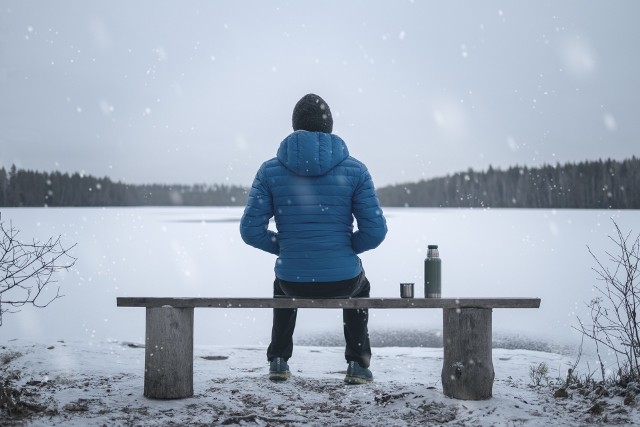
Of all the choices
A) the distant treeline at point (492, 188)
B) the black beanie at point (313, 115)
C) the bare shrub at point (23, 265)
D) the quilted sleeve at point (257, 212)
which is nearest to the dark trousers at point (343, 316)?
the quilted sleeve at point (257, 212)

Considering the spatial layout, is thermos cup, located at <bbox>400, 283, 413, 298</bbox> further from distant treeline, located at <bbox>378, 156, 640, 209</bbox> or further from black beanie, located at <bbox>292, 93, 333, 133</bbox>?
distant treeline, located at <bbox>378, 156, 640, 209</bbox>

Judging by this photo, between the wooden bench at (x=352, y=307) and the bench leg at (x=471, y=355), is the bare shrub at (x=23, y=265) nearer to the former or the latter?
the wooden bench at (x=352, y=307)

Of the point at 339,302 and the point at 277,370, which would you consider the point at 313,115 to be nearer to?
the point at 339,302

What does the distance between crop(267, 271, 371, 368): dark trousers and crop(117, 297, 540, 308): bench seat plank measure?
0.94 feet

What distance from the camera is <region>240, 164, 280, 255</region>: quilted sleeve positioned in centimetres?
464

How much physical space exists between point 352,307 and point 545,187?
100 meters

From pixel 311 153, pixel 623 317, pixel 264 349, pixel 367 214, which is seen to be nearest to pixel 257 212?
pixel 311 153

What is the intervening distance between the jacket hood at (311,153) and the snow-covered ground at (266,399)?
1755 millimetres

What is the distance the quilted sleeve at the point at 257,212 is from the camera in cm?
464

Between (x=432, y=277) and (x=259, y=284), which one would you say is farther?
(x=259, y=284)

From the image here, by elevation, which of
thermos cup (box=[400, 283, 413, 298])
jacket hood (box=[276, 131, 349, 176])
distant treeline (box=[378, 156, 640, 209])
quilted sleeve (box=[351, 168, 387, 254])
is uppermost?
distant treeline (box=[378, 156, 640, 209])

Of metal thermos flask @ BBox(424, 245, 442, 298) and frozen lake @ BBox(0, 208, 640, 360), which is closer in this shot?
metal thermos flask @ BBox(424, 245, 442, 298)

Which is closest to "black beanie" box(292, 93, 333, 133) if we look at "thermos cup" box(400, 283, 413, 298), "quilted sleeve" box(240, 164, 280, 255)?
"quilted sleeve" box(240, 164, 280, 255)

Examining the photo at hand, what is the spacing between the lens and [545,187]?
321ft
